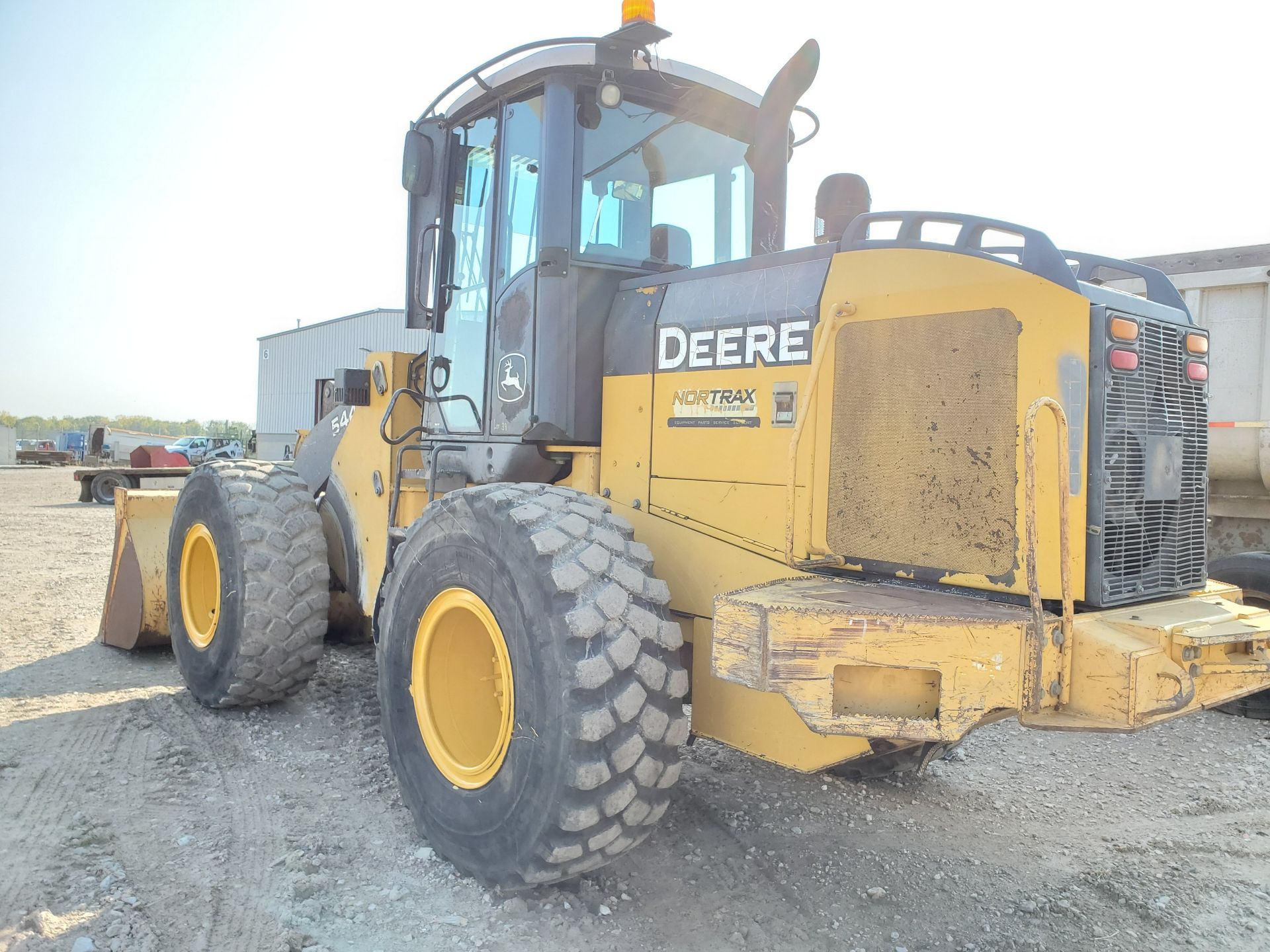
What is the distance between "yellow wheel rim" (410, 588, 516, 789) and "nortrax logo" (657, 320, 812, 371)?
118cm

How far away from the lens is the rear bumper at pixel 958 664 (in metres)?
2.52

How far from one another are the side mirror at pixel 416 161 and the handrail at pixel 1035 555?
302 cm

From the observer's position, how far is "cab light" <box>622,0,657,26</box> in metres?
3.68

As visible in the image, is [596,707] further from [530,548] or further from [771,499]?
[771,499]

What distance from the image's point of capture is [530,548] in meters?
2.93

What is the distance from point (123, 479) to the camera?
19719 mm

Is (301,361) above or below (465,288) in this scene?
above

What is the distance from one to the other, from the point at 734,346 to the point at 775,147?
91 cm

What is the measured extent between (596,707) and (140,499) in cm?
479

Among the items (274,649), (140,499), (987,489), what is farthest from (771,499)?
(140,499)

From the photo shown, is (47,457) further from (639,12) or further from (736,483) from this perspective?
(736,483)

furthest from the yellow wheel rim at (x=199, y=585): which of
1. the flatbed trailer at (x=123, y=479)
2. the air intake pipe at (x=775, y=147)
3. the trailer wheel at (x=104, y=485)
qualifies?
the trailer wheel at (x=104, y=485)

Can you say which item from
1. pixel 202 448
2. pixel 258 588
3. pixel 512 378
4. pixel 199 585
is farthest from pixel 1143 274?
pixel 202 448

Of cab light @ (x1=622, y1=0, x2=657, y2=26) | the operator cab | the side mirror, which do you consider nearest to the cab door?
the operator cab
